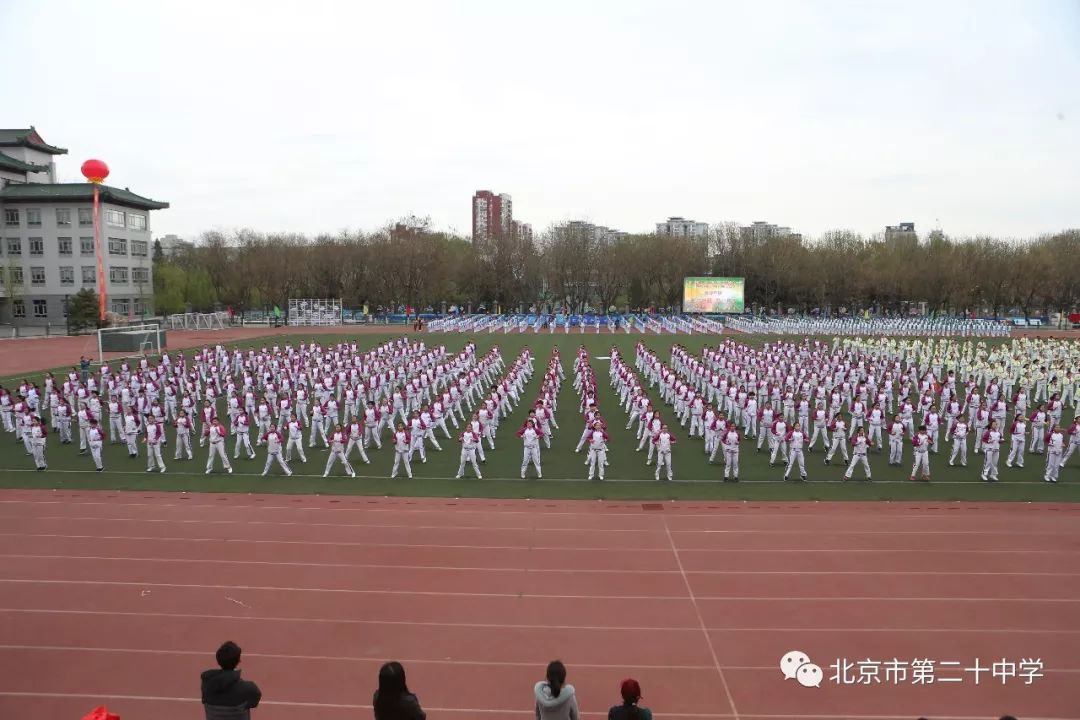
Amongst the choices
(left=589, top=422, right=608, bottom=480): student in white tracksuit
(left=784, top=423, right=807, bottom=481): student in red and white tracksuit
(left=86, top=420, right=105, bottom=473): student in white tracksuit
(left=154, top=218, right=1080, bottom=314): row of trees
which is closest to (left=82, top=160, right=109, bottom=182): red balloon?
(left=86, top=420, right=105, bottom=473): student in white tracksuit

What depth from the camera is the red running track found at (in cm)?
727

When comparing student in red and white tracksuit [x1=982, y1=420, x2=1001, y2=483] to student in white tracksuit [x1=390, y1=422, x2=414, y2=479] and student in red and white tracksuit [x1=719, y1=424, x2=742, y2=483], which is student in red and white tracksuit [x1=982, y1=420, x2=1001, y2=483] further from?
student in white tracksuit [x1=390, y1=422, x2=414, y2=479]

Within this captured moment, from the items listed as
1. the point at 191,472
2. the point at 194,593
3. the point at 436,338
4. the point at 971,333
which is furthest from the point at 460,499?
the point at 971,333

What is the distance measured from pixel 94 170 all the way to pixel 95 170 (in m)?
0.05

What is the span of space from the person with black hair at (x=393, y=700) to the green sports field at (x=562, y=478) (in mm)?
10002

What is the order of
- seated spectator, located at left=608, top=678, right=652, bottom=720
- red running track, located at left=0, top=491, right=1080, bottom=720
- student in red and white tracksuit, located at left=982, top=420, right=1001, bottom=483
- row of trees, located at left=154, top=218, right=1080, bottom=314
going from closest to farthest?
seated spectator, located at left=608, top=678, right=652, bottom=720
red running track, located at left=0, top=491, right=1080, bottom=720
student in red and white tracksuit, located at left=982, top=420, right=1001, bottom=483
row of trees, located at left=154, top=218, right=1080, bottom=314

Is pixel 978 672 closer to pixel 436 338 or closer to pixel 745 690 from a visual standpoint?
pixel 745 690

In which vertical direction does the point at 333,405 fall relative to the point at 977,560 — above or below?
above

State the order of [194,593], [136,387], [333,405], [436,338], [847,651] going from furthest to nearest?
[436,338] < [136,387] < [333,405] < [194,593] < [847,651]

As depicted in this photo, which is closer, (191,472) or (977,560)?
(977,560)

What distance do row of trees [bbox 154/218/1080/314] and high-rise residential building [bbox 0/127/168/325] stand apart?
37.4 feet

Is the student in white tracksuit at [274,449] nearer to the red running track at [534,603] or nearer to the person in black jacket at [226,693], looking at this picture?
the red running track at [534,603]

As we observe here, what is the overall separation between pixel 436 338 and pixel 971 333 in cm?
4002

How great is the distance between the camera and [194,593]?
31.6ft
